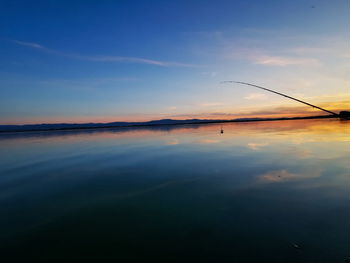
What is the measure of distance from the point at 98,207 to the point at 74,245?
2315 mm

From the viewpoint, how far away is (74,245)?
192 inches

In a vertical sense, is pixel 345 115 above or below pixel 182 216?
above

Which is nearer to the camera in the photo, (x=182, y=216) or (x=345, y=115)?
(x=345, y=115)

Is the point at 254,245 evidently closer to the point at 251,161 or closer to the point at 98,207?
the point at 98,207

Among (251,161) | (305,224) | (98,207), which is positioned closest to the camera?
(305,224)

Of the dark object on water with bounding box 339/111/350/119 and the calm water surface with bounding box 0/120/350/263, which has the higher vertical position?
the dark object on water with bounding box 339/111/350/119

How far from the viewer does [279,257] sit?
4.18 meters

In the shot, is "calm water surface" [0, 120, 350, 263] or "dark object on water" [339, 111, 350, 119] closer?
"calm water surface" [0, 120, 350, 263]

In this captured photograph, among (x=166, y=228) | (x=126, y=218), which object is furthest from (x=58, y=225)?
(x=166, y=228)

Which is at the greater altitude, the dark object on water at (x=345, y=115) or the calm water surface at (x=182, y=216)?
the dark object on water at (x=345, y=115)

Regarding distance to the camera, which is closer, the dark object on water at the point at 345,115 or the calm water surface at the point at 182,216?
the calm water surface at the point at 182,216

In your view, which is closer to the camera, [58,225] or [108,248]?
[108,248]

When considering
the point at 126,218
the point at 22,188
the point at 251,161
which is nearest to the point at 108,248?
the point at 126,218

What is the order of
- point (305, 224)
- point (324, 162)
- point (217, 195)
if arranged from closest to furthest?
point (305, 224) → point (217, 195) → point (324, 162)
